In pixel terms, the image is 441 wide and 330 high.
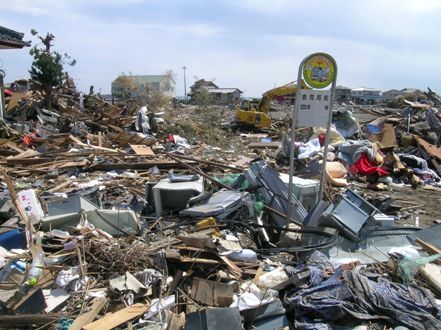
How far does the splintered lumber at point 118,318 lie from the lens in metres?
3.35

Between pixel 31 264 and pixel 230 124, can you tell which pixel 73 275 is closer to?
pixel 31 264

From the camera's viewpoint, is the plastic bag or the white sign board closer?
the plastic bag

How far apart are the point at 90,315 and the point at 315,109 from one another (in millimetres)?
3791

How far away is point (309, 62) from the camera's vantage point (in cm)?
553

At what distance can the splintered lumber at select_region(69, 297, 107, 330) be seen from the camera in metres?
3.37

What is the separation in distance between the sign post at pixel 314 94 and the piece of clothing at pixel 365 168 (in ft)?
19.7

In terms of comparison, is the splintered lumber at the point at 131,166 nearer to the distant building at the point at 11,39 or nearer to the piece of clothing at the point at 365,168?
the piece of clothing at the point at 365,168

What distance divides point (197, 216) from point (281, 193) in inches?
54.6

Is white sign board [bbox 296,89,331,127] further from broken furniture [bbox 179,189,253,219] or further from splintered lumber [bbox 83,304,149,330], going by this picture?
splintered lumber [bbox 83,304,149,330]

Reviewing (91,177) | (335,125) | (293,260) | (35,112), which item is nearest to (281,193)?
(293,260)

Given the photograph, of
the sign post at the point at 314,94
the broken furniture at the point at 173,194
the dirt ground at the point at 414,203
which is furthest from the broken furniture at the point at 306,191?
the dirt ground at the point at 414,203

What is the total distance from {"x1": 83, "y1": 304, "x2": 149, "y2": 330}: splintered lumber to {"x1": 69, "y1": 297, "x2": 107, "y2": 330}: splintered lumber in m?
0.08

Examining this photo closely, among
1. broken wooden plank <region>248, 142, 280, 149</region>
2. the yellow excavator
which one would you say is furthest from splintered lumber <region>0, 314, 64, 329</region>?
the yellow excavator

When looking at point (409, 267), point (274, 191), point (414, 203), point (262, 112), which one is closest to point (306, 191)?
point (274, 191)
